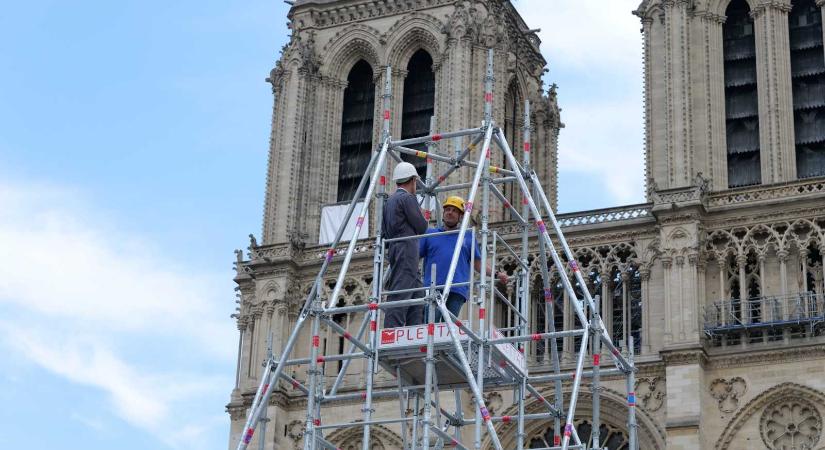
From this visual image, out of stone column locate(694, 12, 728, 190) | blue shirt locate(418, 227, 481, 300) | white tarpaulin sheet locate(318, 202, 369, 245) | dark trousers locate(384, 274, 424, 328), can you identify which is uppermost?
stone column locate(694, 12, 728, 190)

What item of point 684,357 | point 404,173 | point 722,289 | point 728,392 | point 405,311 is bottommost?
point 405,311

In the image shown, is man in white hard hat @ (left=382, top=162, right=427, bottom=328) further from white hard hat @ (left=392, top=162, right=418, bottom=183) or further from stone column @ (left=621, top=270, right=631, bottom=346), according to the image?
stone column @ (left=621, top=270, right=631, bottom=346)

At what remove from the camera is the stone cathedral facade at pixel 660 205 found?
42750mm

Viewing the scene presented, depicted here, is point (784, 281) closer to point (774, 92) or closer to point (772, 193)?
point (772, 193)

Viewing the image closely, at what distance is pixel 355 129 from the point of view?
52406mm

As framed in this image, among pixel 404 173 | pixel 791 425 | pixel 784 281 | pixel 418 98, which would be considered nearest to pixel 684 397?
pixel 791 425

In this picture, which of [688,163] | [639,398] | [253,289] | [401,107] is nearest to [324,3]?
[401,107]

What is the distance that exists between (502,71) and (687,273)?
33.1 ft

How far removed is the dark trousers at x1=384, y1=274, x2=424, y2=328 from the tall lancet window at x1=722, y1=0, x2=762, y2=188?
23189mm

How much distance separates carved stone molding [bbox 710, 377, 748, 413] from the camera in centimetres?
4253

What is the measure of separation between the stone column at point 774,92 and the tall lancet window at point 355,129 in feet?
37.2

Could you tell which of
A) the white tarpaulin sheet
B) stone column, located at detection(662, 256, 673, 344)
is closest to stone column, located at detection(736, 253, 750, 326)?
stone column, located at detection(662, 256, 673, 344)

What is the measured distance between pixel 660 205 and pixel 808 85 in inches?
224

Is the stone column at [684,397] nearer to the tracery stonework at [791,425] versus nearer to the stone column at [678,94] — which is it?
the tracery stonework at [791,425]
